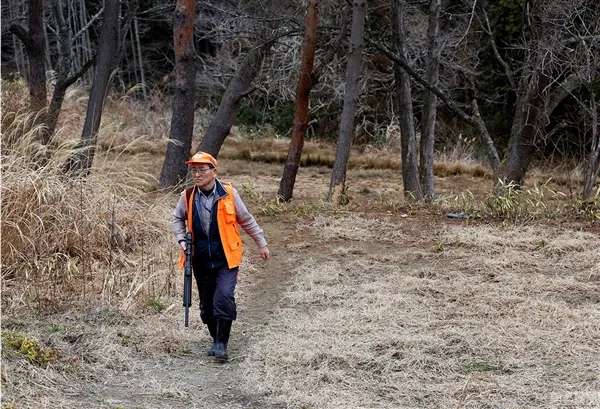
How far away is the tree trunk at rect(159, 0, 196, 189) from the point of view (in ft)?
42.7

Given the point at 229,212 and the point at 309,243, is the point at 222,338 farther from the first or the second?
the point at 309,243

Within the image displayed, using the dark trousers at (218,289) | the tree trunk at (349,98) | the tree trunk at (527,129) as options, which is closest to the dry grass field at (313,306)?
the dark trousers at (218,289)

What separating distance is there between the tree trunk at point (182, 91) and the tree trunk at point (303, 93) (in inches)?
67.4

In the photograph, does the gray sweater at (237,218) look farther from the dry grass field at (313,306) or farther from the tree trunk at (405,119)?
the tree trunk at (405,119)

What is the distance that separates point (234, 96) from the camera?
14.6 metres

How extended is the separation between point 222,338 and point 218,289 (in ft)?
1.30

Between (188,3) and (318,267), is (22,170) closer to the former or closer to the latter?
(318,267)

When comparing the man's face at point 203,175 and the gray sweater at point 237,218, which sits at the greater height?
the man's face at point 203,175

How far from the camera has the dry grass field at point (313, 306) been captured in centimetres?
559

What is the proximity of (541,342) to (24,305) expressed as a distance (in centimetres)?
429

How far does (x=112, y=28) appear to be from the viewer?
13.1 meters

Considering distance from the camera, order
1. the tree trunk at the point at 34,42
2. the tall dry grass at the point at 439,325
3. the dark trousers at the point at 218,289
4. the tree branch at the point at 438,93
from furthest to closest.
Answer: the tree trunk at the point at 34,42 < the tree branch at the point at 438,93 < the dark trousers at the point at 218,289 < the tall dry grass at the point at 439,325

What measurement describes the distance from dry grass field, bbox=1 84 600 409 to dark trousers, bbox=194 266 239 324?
385mm

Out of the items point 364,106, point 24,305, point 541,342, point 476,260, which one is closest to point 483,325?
point 541,342
